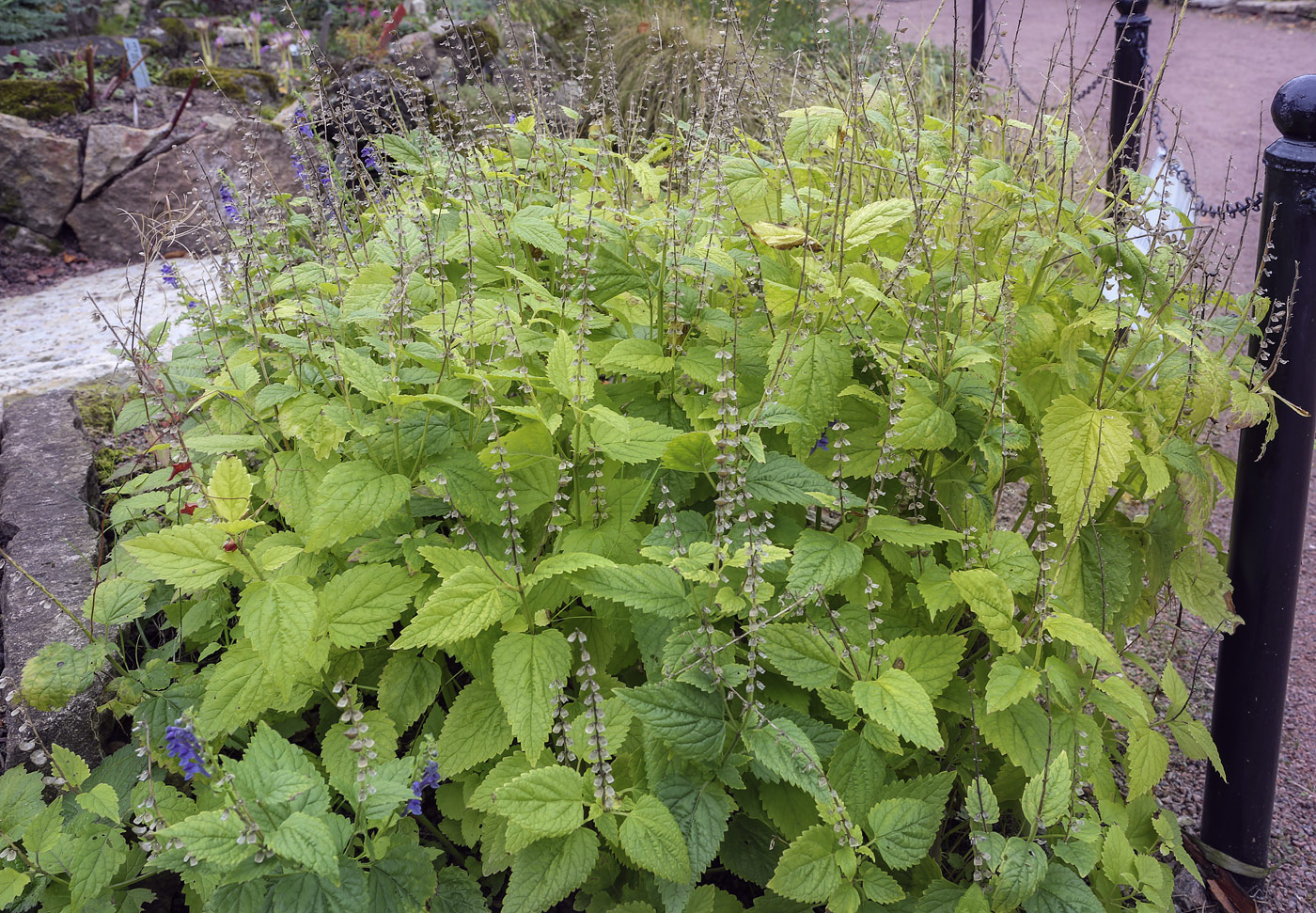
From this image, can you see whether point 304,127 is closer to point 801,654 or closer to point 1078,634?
point 801,654

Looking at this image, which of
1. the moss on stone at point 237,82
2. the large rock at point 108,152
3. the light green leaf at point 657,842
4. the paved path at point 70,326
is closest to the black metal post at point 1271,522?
the light green leaf at point 657,842

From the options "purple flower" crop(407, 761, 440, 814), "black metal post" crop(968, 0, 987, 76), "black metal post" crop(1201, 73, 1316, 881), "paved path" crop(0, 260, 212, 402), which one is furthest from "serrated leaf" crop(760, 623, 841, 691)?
"black metal post" crop(968, 0, 987, 76)

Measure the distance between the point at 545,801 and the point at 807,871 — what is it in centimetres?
42

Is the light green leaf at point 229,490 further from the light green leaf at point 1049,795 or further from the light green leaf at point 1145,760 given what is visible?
the light green leaf at point 1145,760

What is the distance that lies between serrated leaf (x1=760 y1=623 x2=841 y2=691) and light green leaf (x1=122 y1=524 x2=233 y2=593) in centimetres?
91

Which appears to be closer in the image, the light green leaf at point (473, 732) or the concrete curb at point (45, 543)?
the light green leaf at point (473, 732)

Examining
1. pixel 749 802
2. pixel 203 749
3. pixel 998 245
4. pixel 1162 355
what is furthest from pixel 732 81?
pixel 203 749

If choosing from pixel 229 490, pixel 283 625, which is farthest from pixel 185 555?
pixel 283 625

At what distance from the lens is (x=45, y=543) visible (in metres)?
2.41

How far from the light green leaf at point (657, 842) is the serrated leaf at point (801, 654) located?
0.99 feet

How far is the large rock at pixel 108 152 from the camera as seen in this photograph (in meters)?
6.21

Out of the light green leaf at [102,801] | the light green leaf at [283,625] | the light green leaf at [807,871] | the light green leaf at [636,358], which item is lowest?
the light green leaf at [102,801]

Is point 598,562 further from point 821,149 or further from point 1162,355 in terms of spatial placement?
point 821,149

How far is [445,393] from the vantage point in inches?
67.4
